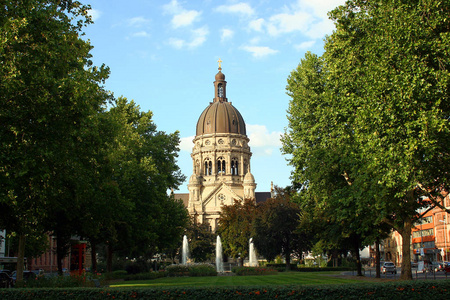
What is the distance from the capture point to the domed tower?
395 feet

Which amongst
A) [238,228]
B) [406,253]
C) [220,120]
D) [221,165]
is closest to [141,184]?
[406,253]

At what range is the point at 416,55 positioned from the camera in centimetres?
2202

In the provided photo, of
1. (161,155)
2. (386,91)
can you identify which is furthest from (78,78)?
(161,155)

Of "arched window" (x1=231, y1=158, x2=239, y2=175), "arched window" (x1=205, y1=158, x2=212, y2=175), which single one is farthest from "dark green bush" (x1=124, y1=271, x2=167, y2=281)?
"arched window" (x1=231, y1=158, x2=239, y2=175)

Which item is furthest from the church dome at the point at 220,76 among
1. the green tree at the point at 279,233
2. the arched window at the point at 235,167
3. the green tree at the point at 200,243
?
the green tree at the point at 279,233

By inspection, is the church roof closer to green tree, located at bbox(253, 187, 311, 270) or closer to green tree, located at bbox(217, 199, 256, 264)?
green tree, located at bbox(217, 199, 256, 264)

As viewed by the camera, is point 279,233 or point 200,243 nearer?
point 279,233

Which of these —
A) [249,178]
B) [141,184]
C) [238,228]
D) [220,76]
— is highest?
[220,76]

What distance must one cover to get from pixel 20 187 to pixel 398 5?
59.9 ft

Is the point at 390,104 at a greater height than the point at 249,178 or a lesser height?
lesser

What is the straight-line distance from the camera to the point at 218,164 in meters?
125

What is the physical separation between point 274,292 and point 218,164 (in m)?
109

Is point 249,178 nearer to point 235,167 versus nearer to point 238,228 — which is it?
point 235,167

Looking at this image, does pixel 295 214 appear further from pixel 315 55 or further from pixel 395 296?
pixel 395 296
